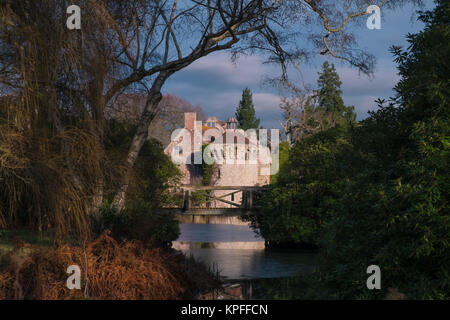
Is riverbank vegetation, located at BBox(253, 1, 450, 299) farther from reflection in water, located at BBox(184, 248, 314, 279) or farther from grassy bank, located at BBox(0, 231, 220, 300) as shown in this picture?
reflection in water, located at BBox(184, 248, 314, 279)

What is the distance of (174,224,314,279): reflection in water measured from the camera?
476 inches

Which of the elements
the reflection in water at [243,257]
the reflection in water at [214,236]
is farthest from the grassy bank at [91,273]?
the reflection in water at [214,236]

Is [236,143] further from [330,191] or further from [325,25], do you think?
[325,25]

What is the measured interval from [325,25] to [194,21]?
11.1ft

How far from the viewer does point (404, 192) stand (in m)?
4.40

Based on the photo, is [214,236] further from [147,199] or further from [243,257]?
[147,199]

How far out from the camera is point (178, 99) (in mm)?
46344

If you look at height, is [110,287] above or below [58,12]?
below

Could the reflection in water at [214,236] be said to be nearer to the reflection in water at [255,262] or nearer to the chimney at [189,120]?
the reflection in water at [255,262]

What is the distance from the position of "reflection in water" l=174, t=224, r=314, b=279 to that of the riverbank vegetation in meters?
6.37

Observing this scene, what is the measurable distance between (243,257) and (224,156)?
2405cm

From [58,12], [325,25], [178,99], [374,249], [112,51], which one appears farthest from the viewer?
[178,99]

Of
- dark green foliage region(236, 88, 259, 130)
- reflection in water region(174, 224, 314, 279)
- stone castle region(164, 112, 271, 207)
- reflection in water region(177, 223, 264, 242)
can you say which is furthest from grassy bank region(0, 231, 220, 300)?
dark green foliage region(236, 88, 259, 130)
